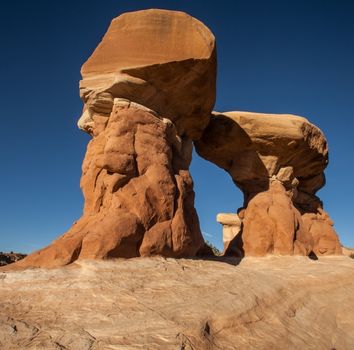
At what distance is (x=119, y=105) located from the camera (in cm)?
739

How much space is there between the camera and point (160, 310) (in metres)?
3.98

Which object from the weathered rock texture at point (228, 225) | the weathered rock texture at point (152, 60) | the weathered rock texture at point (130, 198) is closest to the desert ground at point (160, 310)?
the weathered rock texture at point (130, 198)

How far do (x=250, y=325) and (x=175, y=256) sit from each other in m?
2.57

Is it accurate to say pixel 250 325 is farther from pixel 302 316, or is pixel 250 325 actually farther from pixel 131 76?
pixel 131 76

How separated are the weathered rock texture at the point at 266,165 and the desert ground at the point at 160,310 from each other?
3975 millimetres

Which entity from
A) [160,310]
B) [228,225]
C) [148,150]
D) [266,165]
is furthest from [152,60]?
[228,225]

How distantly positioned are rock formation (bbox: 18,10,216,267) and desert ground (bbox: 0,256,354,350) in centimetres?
50

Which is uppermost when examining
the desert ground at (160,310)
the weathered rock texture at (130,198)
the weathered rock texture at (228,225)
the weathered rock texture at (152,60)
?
the weathered rock texture at (228,225)

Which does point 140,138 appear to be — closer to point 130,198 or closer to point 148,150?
point 148,150

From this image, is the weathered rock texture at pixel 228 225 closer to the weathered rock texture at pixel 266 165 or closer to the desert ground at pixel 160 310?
the weathered rock texture at pixel 266 165

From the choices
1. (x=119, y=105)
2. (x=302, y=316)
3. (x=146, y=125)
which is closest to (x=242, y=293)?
(x=302, y=316)

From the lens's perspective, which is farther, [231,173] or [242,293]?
[231,173]

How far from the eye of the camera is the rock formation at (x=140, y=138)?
241 inches

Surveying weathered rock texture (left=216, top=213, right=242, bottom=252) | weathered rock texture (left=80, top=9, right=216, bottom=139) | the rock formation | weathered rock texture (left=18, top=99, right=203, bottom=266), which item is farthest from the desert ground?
weathered rock texture (left=216, top=213, right=242, bottom=252)
